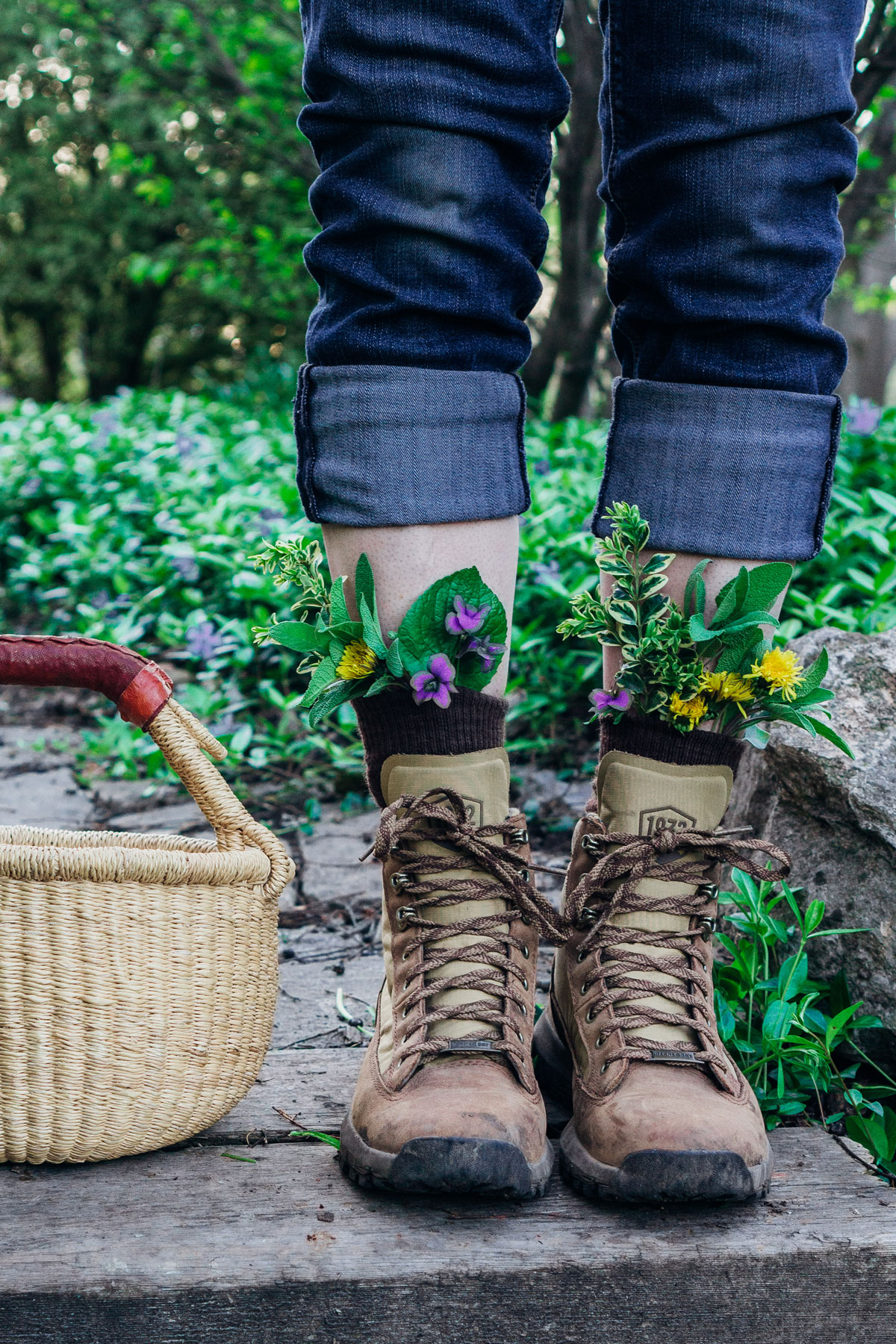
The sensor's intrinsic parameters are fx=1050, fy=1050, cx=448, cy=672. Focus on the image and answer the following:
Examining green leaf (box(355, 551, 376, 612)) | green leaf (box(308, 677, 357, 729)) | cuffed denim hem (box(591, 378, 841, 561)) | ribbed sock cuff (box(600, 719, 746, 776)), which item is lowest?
ribbed sock cuff (box(600, 719, 746, 776))

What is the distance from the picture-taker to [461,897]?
1.06 meters

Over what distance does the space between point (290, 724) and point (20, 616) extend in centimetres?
156

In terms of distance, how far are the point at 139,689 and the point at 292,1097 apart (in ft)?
1.55

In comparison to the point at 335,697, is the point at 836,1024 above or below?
below

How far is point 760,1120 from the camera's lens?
979mm

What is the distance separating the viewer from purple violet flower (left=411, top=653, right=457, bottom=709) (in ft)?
3.39

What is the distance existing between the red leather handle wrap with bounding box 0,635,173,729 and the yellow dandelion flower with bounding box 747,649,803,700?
0.59 metres

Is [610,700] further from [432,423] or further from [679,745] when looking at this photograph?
[432,423]

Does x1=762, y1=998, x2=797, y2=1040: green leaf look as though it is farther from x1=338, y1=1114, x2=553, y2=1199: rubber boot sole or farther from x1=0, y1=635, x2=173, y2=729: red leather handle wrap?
x1=0, y1=635, x2=173, y2=729: red leather handle wrap

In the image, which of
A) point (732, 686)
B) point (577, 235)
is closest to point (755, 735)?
point (732, 686)

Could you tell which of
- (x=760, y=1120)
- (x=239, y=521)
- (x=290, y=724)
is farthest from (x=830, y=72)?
(x=239, y=521)

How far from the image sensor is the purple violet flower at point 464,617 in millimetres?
1043

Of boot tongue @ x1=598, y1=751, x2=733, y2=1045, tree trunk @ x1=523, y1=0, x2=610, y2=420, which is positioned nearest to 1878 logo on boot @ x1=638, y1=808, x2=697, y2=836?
boot tongue @ x1=598, y1=751, x2=733, y2=1045

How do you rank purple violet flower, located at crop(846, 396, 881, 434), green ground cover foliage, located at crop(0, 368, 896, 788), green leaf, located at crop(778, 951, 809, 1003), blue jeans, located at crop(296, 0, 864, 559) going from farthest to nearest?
purple violet flower, located at crop(846, 396, 881, 434) → green ground cover foliage, located at crop(0, 368, 896, 788) → green leaf, located at crop(778, 951, 809, 1003) → blue jeans, located at crop(296, 0, 864, 559)
